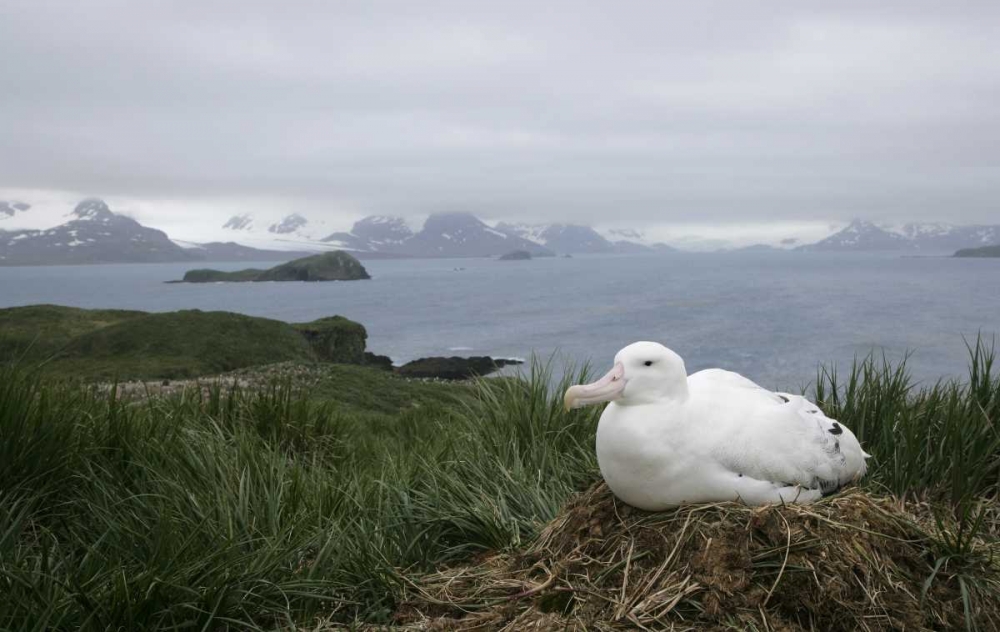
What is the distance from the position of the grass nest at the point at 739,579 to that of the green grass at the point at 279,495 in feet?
0.51

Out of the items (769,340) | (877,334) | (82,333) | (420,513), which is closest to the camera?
(420,513)

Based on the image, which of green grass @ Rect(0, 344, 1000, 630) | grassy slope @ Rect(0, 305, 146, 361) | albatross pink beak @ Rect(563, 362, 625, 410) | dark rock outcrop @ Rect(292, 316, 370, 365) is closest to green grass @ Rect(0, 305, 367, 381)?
grassy slope @ Rect(0, 305, 146, 361)

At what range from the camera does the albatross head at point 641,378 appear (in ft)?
11.7

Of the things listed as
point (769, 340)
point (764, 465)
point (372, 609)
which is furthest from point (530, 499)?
point (769, 340)

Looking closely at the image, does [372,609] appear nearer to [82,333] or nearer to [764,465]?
[764,465]

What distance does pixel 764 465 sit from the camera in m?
3.60

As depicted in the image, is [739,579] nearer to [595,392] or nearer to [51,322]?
[595,392]

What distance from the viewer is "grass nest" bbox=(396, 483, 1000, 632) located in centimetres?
331

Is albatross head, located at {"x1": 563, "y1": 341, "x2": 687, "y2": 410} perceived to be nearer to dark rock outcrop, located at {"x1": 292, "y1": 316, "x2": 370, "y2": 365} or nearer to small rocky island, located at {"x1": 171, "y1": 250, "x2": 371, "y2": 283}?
dark rock outcrop, located at {"x1": 292, "y1": 316, "x2": 370, "y2": 365}

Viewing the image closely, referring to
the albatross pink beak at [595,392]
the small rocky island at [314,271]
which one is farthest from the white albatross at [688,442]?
the small rocky island at [314,271]

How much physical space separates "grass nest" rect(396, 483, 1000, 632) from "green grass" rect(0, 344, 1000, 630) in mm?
155

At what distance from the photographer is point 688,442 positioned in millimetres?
3533

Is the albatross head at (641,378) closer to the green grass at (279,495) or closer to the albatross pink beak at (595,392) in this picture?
the albatross pink beak at (595,392)

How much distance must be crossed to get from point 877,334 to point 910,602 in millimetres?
47263
